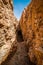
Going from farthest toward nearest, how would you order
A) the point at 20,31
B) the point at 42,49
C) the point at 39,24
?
the point at 20,31
the point at 39,24
the point at 42,49

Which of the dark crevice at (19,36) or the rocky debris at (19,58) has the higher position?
the dark crevice at (19,36)

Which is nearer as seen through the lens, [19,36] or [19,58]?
[19,58]

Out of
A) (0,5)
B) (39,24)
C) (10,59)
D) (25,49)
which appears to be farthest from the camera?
(25,49)

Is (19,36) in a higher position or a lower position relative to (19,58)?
higher

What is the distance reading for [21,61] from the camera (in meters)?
14.5

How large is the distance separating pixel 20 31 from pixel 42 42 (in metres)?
12.7

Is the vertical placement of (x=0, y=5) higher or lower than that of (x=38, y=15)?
higher

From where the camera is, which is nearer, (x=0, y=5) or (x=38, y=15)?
(x=38, y=15)

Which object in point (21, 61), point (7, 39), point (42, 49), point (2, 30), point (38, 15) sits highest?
point (38, 15)

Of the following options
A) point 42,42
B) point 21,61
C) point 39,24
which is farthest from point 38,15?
point 21,61

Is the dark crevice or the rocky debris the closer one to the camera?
the rocky debris

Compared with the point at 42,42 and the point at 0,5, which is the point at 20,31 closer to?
the point at 0,5

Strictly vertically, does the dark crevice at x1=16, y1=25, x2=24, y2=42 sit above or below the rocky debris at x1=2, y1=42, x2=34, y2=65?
above

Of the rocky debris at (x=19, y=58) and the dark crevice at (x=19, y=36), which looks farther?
the dark crevice at (x=19, y=36)
